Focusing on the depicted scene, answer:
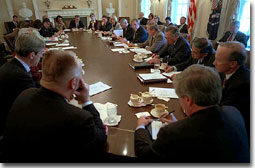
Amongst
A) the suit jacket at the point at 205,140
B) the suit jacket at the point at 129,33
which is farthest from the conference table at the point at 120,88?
the suit jacket at the point at 129,33

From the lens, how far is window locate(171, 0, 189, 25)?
21.0 ft

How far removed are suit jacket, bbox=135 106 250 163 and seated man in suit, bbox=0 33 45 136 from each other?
1294 millimetres

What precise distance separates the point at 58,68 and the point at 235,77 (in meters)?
1.41

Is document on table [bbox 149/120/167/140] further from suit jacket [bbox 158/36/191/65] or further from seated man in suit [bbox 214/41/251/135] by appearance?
suit jacket [bbox 158/36/191/65]

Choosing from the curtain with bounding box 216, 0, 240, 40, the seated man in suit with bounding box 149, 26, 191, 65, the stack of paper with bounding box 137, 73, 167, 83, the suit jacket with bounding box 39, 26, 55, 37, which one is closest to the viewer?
the stack of paper with bounding box 137, 73, 167, 83

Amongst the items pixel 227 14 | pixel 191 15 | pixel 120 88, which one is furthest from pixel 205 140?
pixel 191 15

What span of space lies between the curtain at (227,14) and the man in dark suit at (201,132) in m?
4.36

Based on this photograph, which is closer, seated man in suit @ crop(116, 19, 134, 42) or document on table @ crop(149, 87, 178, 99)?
document on table @ crop(149, 87, 178, 99)

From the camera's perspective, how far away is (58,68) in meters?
0.95

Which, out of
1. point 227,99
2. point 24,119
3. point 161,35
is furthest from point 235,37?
point 24,119

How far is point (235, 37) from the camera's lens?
157 inches

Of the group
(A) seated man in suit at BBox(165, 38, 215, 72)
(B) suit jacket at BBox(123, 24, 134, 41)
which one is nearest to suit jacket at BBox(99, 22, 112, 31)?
(B) suit jacket at BBox(123, 24, 134, 41)

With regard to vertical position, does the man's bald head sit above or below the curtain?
below

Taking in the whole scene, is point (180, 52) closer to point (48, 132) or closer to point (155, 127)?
point (155, 127)
